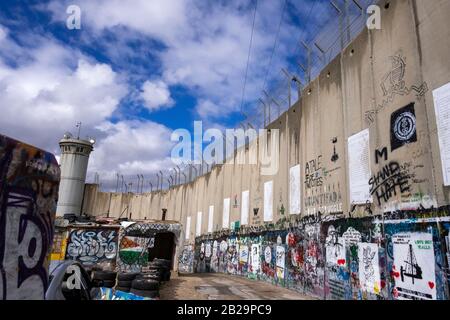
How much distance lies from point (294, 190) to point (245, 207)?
8.09 meters

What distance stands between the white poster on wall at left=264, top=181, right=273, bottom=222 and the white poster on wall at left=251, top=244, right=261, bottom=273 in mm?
2045

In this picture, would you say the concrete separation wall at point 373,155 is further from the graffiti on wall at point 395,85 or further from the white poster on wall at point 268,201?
the white poster on wall at point 268,201

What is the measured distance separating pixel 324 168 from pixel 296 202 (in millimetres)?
3236

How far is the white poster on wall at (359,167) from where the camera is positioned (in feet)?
37.5

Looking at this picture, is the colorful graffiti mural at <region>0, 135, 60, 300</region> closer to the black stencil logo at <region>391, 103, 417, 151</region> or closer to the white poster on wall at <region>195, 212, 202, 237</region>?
the black stencil logo at <region>391, 103, 417, 151</region>

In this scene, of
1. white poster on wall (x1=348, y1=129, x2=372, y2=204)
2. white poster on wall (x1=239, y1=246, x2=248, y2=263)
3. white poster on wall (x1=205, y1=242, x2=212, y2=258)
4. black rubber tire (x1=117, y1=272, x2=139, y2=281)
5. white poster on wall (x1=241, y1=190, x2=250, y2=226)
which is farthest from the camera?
white poster on wall (x1=205, y1=242, x2=212, y2=258)

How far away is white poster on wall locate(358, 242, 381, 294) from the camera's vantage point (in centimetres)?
1020

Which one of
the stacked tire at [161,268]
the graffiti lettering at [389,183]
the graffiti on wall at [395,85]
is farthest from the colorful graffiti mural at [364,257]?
the stacked tire at [161,268]

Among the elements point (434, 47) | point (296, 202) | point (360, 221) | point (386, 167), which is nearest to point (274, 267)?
point (296, 202)

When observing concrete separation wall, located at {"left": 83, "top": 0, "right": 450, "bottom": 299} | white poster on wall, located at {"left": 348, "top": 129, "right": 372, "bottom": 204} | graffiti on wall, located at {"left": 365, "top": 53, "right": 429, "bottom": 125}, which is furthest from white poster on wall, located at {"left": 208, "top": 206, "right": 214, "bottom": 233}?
graffiti on wall, located at {"left": 365, "top": 53, "right": 429, "bottom": 125}

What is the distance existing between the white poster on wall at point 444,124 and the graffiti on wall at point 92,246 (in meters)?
17.8

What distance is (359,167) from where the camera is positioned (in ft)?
39.0

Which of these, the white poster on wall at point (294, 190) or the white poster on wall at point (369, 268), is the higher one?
the white poster on wall at point (294, 190)

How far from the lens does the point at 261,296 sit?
13.9 meters
